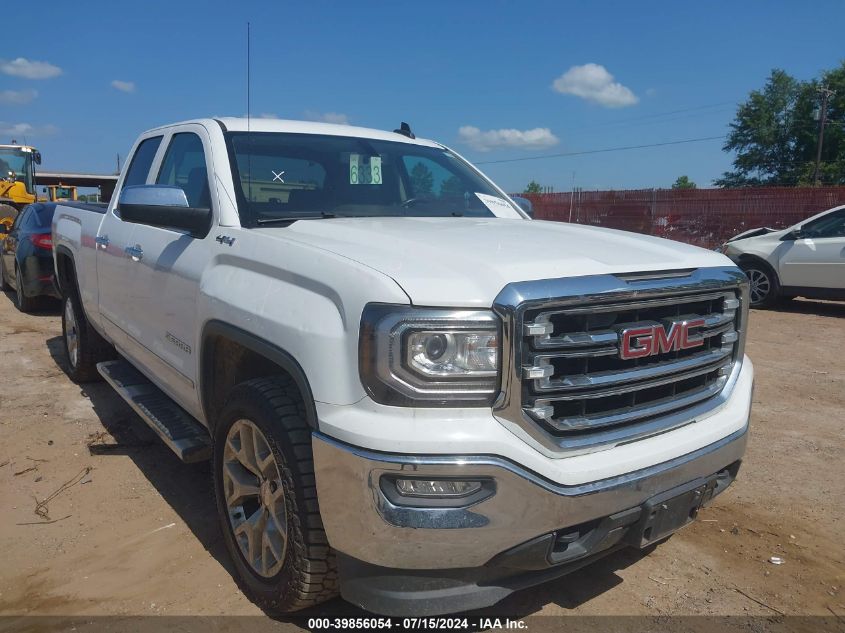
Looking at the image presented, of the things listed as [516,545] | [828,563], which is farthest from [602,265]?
[828,563]

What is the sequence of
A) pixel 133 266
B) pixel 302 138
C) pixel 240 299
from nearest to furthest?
pixel 240 299 → pixel 302 138 → pixel 133 266

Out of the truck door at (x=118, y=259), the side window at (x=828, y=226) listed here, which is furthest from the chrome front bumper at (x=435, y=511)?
the side window at (x=828, y=226)

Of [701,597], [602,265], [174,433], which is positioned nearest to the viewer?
[602,265]

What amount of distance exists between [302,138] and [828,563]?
324cm

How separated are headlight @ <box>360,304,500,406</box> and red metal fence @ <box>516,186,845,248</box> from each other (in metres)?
19.4

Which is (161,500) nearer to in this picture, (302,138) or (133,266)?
(133,266)

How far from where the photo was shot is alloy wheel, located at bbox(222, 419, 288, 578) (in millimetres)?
2510

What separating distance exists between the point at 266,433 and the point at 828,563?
2.57 m

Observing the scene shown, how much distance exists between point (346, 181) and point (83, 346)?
3.18m

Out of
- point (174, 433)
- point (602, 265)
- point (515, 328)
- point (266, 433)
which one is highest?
point (602, 265)

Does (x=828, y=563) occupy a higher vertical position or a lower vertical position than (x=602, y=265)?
lower

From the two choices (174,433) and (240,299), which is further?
(174,433)

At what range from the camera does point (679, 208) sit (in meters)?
21.7

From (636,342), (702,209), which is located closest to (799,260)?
(636,342)
